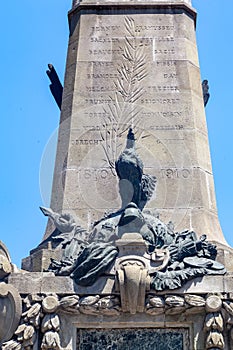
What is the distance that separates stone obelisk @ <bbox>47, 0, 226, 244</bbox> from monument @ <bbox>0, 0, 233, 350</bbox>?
2cm

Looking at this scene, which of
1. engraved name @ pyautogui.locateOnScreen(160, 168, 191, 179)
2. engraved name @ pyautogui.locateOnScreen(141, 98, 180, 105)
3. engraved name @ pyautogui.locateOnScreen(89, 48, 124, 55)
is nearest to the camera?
engraved name @ pyautogui.locateOnScreen(160, 168, 191, 179)

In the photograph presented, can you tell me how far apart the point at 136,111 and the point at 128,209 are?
3321mm

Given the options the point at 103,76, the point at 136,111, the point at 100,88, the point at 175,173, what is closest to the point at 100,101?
the point at 100,88

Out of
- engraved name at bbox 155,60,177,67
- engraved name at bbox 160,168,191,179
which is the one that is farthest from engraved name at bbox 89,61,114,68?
engraved name at bbox 160,168,191,179

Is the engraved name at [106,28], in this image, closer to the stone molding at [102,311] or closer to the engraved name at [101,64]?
the engraved name at [101,64]

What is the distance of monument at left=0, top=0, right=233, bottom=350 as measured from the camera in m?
13.1

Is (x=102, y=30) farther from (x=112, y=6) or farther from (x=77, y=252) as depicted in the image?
(x=77, y=252)

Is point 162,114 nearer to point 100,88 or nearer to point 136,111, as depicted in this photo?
point 136,111

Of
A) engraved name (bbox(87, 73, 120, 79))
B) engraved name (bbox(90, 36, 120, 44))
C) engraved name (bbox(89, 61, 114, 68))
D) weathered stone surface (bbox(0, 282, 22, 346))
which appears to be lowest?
weathered stone surface (bbox(0, 282, 22, 346))

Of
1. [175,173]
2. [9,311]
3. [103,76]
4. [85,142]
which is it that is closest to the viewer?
[9,311]

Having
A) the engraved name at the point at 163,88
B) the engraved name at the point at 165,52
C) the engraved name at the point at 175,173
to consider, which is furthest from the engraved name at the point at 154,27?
the engraved name at the point at 175,173

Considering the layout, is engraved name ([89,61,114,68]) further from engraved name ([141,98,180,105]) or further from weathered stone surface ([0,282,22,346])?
weathered stone surface ([0,282,22,346])

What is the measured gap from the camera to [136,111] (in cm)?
1664

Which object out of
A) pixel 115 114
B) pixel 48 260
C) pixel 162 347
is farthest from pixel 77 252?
pixel 115 114
